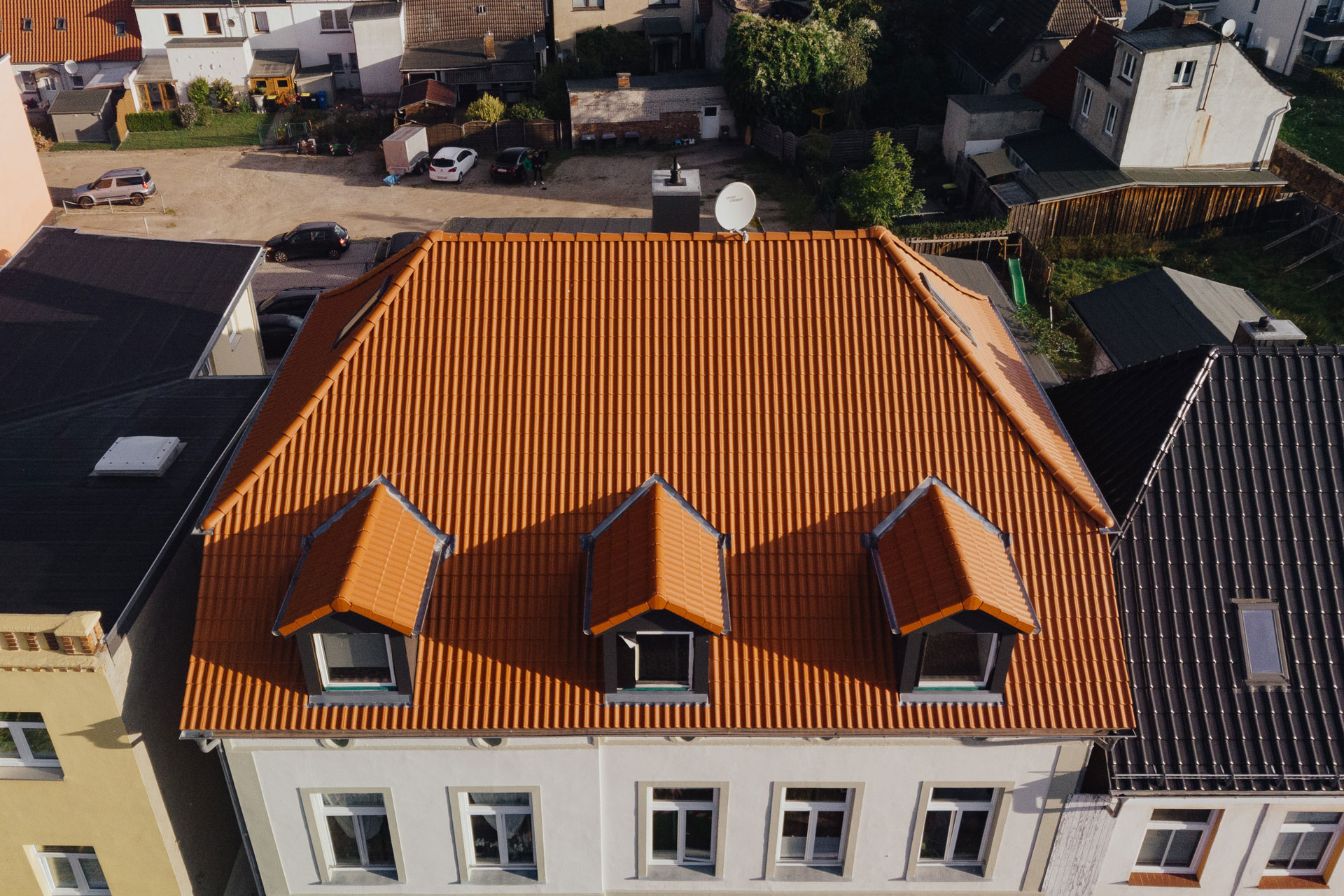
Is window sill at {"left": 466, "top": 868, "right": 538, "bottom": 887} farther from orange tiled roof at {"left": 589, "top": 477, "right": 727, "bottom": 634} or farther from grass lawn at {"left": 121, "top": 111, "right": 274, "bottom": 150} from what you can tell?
grass lawn at {"left": 121, "top": 111, "right": 274, "bottom": 150}

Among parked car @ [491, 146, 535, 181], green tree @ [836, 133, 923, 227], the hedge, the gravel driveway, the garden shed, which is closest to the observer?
green tree @ [836, 133, 923, 227]

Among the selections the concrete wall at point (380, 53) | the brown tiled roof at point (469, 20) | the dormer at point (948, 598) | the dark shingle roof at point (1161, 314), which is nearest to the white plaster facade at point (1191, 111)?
the dark shingle roof at point (1161, 314)

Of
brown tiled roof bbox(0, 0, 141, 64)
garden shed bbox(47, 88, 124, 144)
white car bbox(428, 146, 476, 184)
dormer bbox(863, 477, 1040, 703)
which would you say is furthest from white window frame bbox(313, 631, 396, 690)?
brown tiled roof bbox(0, 0, 141, 64)

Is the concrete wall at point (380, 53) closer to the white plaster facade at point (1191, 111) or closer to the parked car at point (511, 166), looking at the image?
the parked car at point (511, 166)

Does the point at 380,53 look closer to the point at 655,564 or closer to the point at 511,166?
the point at 511,166

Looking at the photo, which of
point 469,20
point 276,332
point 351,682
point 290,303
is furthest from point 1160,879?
point 469,20

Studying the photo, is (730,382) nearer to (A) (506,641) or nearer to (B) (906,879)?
(A) (506,641)

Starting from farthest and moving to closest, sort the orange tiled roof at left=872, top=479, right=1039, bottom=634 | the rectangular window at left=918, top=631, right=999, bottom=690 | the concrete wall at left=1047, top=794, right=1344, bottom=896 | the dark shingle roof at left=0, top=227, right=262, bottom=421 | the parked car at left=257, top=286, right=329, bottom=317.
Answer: the parked car at left=257, top=286, right=329, bottom=317
the dark shingle roof at left=0, top=227, right=262, bottom=421
the concrete wall at left=1047, top=794, right=1344, bottom=896
the rectangular window at left=918, top=631, right=999, bottom=690
the orange tiled roof at left=872, top=479, right=1039, bottom=634
